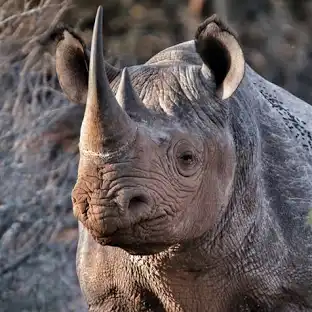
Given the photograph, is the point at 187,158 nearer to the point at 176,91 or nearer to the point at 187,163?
the point at 187,163

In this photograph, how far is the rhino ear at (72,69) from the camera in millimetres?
4043

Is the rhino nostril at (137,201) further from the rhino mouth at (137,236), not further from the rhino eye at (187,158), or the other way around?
the rhino eye at (187,158)

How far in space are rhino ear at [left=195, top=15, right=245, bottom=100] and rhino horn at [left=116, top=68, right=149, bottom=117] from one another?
0.37m

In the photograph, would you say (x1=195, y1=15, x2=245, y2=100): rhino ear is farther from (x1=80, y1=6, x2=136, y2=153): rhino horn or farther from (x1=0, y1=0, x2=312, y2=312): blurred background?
(x1=0, y1=0, x2=312, y2=312): blurred background

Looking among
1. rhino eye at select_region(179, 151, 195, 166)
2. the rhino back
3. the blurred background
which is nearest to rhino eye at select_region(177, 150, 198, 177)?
rhino eye at select_region(179, 151, 195, 166)

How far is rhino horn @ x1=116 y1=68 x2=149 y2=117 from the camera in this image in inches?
141

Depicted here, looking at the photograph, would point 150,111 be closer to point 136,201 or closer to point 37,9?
point 136,201

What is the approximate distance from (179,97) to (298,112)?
108cm

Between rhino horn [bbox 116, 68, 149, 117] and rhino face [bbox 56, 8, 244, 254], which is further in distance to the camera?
rhino horn [bbox 116, 68, 149, 117]

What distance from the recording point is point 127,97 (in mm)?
3602

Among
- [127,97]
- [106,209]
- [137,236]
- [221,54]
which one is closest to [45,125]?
[221,54]

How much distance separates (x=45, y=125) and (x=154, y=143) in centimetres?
475

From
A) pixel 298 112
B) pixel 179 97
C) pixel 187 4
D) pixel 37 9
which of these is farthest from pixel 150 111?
pixel 187 4

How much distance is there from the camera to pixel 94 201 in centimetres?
338
